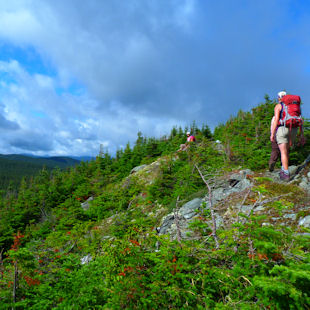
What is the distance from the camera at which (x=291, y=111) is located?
519 cm

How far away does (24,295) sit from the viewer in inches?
94.7

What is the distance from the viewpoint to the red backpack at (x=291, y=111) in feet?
16.9

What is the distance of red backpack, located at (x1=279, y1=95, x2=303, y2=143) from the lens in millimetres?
5141

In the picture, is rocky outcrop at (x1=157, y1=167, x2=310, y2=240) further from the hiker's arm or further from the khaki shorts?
the hiker's arm

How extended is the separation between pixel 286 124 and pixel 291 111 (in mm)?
381

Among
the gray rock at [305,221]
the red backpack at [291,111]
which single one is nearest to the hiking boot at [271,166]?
the red backpack at [291,111]

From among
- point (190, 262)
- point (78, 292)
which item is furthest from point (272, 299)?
point (78, 292)

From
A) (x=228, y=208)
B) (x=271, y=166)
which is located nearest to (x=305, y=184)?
(x=271, y=166)

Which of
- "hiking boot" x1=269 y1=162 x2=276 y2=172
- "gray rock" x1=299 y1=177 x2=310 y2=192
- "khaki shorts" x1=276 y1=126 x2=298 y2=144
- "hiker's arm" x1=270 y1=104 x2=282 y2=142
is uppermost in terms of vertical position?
"hiker's arm" x1=270 y1=104 x2=282 y2=142

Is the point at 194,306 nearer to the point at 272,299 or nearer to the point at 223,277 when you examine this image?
the point at 223,277

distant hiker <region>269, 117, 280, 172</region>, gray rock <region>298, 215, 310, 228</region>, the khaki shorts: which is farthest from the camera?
distant hiker <region>269, 117, 280, 172</region>

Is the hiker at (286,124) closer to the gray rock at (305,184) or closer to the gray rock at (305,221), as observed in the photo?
the gray rock at (305,184)

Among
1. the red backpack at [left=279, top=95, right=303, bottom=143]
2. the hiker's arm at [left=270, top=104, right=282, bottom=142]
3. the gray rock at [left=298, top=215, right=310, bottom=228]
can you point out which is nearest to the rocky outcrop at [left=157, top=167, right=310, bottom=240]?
the gray rock at [left=298, top=215, right=310, bottom=228]

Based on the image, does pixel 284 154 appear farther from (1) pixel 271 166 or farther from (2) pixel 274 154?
(1) pixel 271 166
